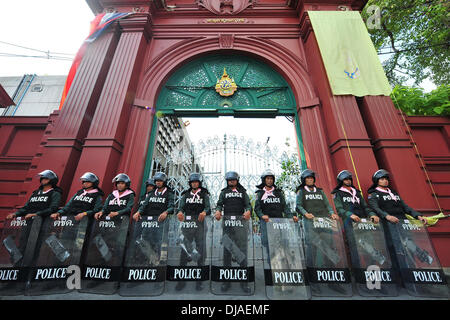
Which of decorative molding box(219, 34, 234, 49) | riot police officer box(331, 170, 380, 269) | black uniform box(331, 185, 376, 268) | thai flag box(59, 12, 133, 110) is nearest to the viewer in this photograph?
riot police officer box(331, 170, 380, 269)

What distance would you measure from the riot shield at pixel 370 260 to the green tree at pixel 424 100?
4.60 metres

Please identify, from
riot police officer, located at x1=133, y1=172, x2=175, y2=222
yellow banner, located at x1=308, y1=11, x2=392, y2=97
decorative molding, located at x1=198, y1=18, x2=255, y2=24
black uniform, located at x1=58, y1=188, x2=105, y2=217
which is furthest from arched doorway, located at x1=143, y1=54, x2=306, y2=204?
black uniform, located at x1=58, y1=188, x2=105, y2=217

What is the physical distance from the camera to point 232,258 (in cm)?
320

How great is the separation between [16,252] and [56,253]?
671 mm

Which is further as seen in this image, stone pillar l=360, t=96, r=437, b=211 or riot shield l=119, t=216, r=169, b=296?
stone pillar l=360, t=96, r=437, b=211

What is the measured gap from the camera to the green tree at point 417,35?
791 centimetres

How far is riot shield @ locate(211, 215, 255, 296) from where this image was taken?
9.94 ft

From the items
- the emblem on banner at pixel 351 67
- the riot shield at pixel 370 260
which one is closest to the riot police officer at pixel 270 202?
the riot shield at pixel 370 260

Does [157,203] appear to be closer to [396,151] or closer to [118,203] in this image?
[118,203]

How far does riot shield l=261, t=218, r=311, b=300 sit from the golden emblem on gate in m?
4.63

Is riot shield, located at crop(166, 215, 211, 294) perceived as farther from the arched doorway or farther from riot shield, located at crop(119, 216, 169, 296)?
the arched doorway

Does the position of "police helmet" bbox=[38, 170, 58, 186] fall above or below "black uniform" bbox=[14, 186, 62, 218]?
above

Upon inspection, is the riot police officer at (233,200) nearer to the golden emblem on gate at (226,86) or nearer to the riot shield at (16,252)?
the riot shield at (16,252)
